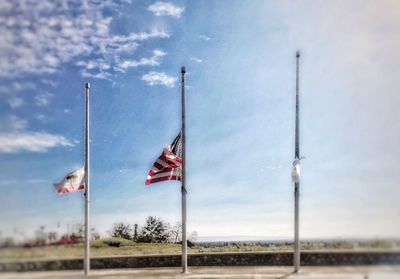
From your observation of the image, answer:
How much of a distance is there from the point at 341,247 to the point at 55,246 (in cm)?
851

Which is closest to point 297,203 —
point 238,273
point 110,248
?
point 238,273

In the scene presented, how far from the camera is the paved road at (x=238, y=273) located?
13195 millimetres

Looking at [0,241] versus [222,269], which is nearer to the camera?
[0,241]

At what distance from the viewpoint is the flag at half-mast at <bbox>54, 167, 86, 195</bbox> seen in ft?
59.6

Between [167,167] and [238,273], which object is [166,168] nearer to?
[167,167]

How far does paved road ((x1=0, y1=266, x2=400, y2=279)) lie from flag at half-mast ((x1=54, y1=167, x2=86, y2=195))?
272 cm

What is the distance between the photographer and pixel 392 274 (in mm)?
13086

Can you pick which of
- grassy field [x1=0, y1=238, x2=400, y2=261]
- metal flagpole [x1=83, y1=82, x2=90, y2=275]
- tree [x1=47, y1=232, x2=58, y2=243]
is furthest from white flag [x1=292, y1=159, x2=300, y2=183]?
tree [x1=47, y1=232, x2=58, y2=243]

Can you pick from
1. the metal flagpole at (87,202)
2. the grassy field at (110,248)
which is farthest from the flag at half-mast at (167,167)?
the grassy field at (110,248)

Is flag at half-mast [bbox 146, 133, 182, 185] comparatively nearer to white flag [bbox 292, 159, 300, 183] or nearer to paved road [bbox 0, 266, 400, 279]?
paved road [bbox 0, 266, 400, 279]

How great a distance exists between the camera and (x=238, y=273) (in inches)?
730

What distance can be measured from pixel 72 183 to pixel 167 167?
3.37m

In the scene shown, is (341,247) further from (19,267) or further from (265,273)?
(19,267)

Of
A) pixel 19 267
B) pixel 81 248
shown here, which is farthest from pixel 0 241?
pixel 81 248
